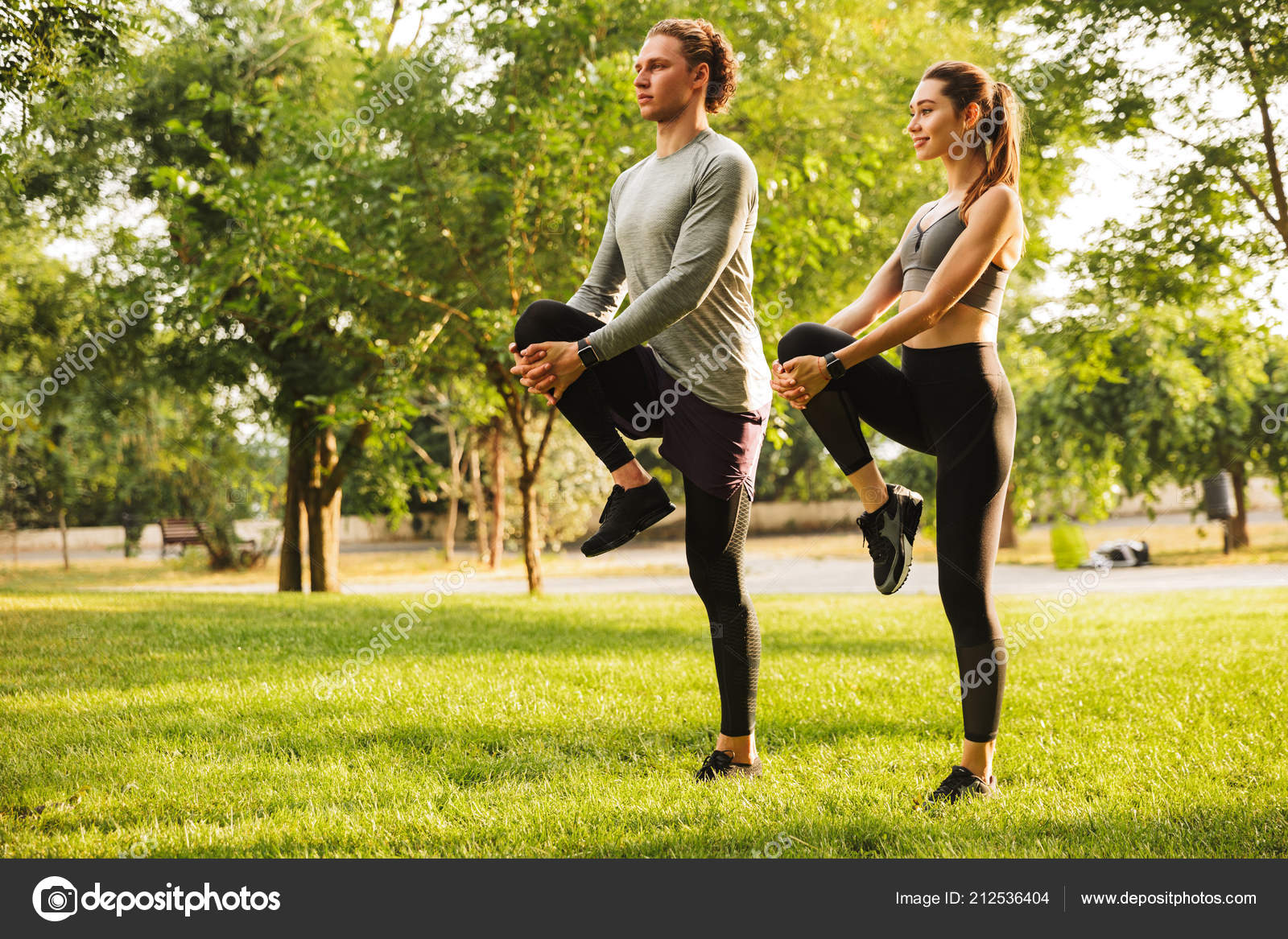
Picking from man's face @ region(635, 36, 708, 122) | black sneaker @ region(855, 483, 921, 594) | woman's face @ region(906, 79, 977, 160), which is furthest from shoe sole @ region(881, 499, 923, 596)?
man's face @ region(635, 36, 708, 122)

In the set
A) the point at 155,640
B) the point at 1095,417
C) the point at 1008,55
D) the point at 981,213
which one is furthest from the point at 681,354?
the point at 1095,417

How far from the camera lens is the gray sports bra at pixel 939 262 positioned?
291 centimetres

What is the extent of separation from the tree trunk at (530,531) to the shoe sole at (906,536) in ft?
25.6

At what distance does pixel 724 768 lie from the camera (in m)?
3.19

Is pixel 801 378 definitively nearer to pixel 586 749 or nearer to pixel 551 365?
pixel 551 365

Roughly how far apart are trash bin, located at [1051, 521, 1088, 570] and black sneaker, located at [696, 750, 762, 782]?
79.5 ft

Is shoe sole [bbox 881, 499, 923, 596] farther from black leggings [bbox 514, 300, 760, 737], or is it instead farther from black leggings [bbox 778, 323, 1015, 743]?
black leggings [bbox 514, 300, 760, 737]

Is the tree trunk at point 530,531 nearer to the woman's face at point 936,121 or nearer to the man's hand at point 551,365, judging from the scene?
the man's hand at point 551,365

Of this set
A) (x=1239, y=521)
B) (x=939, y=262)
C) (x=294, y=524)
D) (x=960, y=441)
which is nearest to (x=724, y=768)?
(x=960, y=441)

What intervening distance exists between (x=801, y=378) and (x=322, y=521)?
13.7 meters

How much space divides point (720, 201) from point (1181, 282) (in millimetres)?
7097

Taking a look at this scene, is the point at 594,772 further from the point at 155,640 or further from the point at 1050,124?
the point at 1050,124

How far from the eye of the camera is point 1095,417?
2425 cm

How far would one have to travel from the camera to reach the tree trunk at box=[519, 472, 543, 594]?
11.0 m
